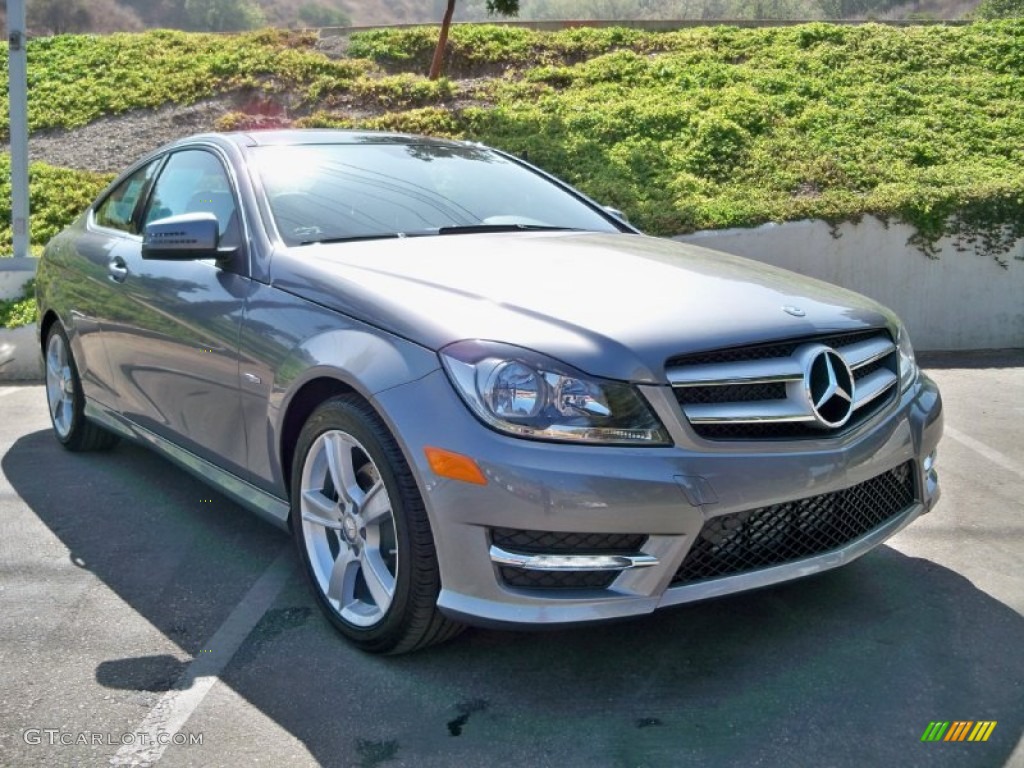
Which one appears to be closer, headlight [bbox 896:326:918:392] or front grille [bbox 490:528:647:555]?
front grille [bbox 490:528:647:555]

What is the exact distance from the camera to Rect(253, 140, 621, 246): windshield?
4.09 meters

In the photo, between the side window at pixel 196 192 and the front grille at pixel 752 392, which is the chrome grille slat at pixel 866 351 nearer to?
the front grille at pixel 752 392

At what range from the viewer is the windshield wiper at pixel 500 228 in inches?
165

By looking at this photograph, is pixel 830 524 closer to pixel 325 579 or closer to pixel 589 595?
pixel 589 595

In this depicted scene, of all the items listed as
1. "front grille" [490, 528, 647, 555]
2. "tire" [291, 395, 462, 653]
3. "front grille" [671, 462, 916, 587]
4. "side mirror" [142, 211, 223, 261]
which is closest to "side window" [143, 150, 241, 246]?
"side mirror" [142, 211, 223, 261]

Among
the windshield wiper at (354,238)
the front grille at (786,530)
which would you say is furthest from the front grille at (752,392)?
the windshield wiper at (354,238)

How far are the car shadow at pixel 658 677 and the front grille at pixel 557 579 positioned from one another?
0.22 metres

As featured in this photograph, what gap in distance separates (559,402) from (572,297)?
0.45 metres

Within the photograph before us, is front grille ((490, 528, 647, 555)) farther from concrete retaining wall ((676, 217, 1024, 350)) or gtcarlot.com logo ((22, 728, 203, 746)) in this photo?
concrete retaining wall ((676, 217, 1024, 350))

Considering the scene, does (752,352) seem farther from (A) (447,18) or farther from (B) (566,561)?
(A) (447,18)

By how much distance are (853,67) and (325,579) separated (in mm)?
13445

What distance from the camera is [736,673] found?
3156mm

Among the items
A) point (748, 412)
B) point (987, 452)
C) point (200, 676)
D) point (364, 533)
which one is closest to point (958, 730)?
point (748, 412)

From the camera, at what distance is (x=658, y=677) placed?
3143mm
